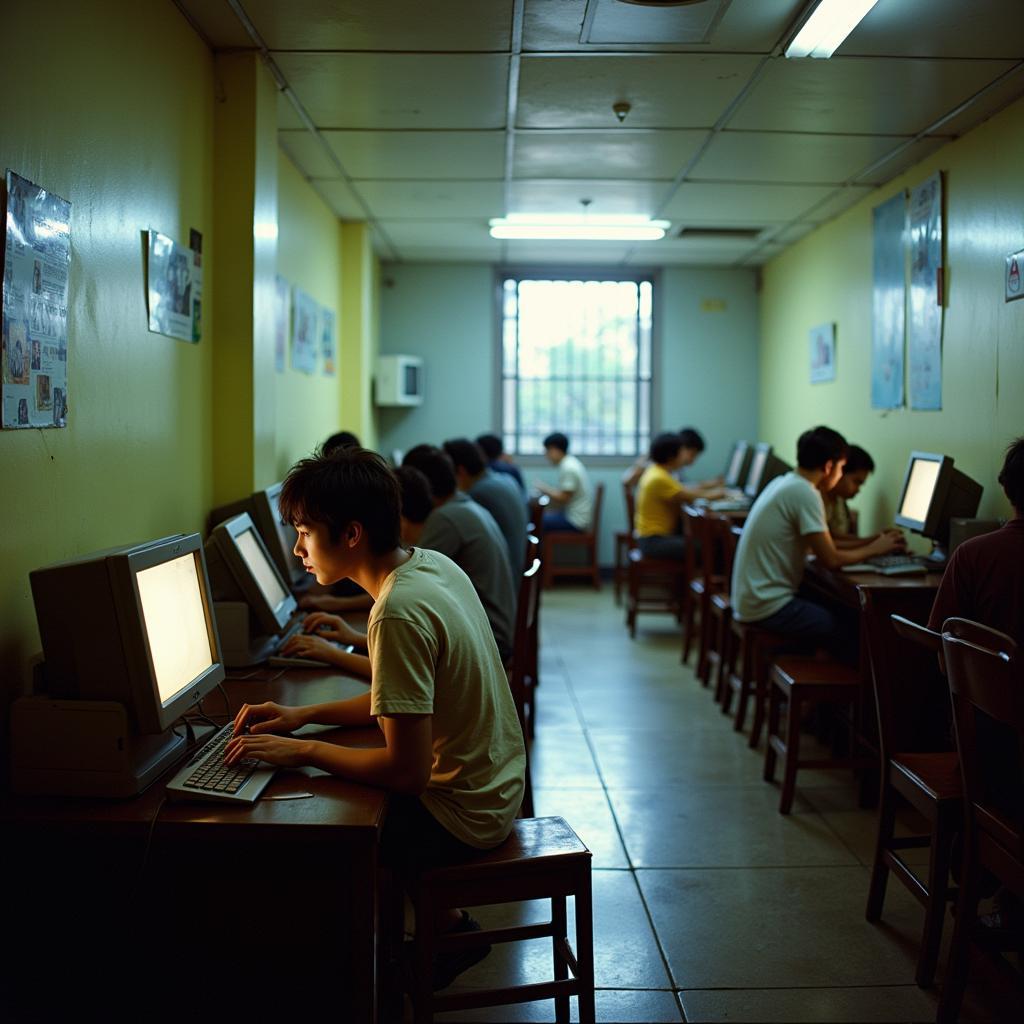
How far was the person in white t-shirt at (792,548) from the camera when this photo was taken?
14.4ft

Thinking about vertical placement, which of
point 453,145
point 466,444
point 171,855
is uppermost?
point 453,145

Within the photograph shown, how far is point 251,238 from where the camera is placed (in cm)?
385

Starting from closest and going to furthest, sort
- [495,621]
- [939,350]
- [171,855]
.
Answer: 1. [171,855]
2. [495,621]
3. [939,350]

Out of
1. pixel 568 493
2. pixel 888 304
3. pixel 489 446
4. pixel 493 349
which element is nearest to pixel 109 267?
pixel 489 446

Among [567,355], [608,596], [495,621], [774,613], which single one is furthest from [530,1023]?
[567,355]

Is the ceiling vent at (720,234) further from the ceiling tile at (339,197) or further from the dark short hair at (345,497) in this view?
the dark short hair at (345,497)

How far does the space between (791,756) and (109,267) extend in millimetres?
2708

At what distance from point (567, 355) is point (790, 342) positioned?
1891mm

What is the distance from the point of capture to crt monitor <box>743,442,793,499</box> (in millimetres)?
7012

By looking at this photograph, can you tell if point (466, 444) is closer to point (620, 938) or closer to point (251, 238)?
point (251, 238)

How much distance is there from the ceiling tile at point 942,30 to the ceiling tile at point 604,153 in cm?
116

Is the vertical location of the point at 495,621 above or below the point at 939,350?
below

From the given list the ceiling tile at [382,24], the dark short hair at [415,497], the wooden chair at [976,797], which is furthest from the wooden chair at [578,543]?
the wooden chair at [976,797]

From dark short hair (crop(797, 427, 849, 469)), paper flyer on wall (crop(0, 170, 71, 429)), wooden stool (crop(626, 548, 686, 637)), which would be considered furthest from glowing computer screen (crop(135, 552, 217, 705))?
wooden stool (crop(626, 548, 686, 637))
